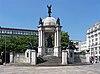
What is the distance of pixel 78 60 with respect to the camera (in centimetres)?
4534

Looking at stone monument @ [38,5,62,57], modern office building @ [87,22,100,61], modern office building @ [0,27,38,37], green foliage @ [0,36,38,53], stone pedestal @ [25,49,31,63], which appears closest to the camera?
stone pedestal @ [25,49,31,63]

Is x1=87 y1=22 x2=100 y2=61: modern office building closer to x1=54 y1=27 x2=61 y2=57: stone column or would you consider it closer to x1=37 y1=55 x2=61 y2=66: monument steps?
x1=54 y1=27 x2=61 y2=57: stone column

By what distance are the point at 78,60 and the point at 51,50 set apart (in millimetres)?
5759

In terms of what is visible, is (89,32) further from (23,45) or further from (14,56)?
(14,56)

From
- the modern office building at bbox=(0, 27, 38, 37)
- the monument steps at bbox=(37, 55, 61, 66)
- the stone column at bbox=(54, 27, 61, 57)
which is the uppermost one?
the modern office building at bbox=(0, 27, 38, 37)

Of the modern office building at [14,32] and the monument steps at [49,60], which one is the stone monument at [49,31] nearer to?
the monument steps at [49,60]

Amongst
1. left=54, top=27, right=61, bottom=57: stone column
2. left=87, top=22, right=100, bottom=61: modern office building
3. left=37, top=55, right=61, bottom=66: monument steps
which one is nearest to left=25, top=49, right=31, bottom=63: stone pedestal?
left=37, top=55, right=61, bottom=66: monument steps

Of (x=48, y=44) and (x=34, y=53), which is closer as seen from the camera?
(x=34, y=53)

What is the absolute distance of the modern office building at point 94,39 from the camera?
136 m

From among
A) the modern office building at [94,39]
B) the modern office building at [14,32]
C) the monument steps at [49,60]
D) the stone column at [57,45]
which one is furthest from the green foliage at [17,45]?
the modern office building at [14,32]

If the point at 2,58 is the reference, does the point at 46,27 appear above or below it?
above

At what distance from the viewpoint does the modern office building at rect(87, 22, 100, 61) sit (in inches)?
5337

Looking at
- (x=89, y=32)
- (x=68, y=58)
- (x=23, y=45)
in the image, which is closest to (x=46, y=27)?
(x=68, y=58)

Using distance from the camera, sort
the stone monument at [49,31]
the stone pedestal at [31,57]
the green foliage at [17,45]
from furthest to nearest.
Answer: the green foliage at [17,45], the stone monument at [49,31], the stone pedestal at [31,57]
